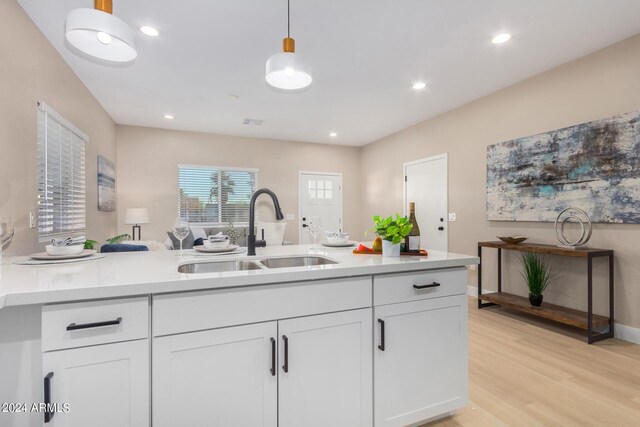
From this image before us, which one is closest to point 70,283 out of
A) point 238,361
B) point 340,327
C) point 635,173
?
point 238,361

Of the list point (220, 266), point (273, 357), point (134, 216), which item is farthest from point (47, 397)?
point (134, 216)

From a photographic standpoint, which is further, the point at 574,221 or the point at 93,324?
the point at 574,221

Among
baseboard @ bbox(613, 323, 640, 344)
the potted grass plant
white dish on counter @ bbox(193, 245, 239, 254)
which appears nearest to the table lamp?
white dish on counter @ bbox(193, 245, 239, 254)

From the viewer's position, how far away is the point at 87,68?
3139 mm

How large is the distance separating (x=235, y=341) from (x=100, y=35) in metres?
1.36

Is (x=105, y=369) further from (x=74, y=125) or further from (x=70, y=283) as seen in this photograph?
(x=74, y=125)

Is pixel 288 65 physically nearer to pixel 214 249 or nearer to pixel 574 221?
pixel 214 249

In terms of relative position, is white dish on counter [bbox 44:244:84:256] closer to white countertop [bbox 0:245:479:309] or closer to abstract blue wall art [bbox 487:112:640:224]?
white countertop [bbox 0:245:479:309]

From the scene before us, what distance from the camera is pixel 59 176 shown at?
289 cm

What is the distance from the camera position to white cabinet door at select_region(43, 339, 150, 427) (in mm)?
990

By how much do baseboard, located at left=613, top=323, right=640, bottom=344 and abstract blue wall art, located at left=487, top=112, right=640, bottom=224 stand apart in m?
0.90

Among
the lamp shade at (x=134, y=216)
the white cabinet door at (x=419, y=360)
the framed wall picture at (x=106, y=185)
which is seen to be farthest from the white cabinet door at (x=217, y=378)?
the lamp shade at (x=134, y=216)

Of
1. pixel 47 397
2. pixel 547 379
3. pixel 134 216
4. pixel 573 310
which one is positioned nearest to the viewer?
pixel 47 397

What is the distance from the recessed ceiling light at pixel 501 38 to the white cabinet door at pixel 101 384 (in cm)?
322
